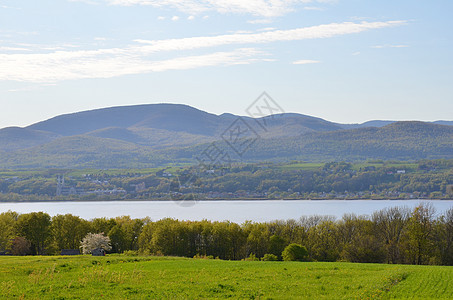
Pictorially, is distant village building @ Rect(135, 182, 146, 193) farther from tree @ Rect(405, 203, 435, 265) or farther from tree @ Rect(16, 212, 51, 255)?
tree @ Rect(405, 203, 435, 265)

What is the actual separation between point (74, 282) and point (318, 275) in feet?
34.9

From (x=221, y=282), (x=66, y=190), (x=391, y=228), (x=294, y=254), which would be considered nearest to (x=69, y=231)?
(x=294, y=254)

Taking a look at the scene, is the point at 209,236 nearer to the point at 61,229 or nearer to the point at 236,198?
the point at 61,229

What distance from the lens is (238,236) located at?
51031mm

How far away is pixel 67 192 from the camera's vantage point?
143750 mm

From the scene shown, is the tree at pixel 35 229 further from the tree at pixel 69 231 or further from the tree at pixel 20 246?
the tree at pixel 20 246

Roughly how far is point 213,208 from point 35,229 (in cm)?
5912

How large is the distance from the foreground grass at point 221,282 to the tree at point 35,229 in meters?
30.4

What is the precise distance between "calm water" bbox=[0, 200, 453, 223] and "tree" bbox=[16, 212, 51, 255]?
3482 cm

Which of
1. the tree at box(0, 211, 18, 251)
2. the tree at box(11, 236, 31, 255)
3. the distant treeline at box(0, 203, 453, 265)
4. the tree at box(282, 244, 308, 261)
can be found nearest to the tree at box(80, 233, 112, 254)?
the distant treeline at box(0, 203, 453, 265)

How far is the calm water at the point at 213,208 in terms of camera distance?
9231 centimetres

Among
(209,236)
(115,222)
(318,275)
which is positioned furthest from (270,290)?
(115,222)

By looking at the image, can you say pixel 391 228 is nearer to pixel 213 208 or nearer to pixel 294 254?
pixel 294 254

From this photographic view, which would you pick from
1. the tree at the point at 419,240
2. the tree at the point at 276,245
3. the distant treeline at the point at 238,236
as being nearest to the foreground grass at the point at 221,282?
the tree at the point at 419,240
